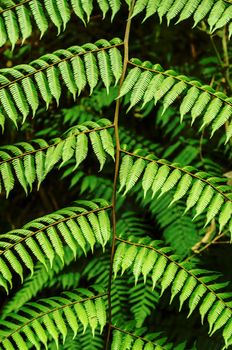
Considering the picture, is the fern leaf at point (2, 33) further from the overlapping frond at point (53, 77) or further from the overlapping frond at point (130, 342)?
the overlapping frond at point (130, 342)

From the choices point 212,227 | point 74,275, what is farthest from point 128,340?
point 74,275

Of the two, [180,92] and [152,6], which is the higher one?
[152,6]

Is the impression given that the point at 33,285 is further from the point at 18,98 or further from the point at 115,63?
the point at 115,63

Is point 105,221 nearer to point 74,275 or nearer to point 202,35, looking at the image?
point 74,275

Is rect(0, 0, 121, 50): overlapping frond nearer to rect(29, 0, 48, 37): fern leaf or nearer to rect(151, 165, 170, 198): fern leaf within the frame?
rect(29, 0, 48, 37): fern leaf

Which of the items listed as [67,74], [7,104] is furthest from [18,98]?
[67,74]

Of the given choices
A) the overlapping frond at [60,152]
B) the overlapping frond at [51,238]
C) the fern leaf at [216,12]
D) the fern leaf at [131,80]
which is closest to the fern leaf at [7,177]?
the overlapping frond at [60,152]

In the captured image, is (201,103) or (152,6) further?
(152,6)

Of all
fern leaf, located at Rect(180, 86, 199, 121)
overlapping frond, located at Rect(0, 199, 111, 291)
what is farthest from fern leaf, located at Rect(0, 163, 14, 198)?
fern leaf, located at Rect(180, 86, 199, 121)
